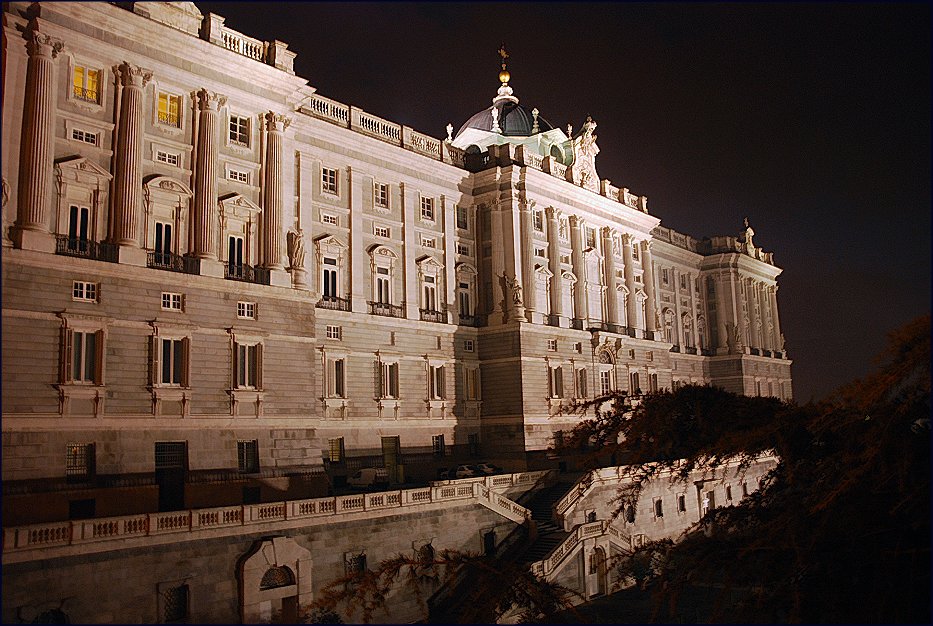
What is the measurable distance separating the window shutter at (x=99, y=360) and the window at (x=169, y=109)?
32.2 feet

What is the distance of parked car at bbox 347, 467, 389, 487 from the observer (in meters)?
40.6

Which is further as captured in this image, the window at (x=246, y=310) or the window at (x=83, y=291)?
the window at (x=246, y=310)

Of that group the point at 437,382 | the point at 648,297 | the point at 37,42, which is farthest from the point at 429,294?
the point at 37,42

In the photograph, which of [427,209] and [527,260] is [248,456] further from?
[527,260]

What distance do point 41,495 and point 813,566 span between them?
25.3 meters

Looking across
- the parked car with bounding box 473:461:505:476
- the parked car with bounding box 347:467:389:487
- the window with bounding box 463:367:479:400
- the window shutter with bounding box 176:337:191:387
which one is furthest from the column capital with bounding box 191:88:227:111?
the window with bounding box 463:367:479:400

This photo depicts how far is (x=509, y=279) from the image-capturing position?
51.7 m

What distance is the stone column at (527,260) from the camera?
52156 mm

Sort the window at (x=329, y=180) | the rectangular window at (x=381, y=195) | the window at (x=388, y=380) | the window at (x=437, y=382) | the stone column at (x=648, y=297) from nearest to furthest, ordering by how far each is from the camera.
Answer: the window at (x=329, y=180) → the window at (x=388, y=380) → the rectangular window at (x=381, y=195) → the window at (x=437, y=382) → the stone column at (x=648, y=297)

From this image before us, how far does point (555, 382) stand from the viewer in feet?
174

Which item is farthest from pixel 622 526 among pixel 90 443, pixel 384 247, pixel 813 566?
pixel 813 566

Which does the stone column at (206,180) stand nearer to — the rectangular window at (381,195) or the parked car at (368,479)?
the rectangular window at (381,195)

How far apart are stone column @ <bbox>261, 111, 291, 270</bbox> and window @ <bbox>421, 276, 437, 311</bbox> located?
1380 cm

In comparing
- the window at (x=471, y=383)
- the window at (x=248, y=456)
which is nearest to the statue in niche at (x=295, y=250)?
the window at (x=248, y=456)
